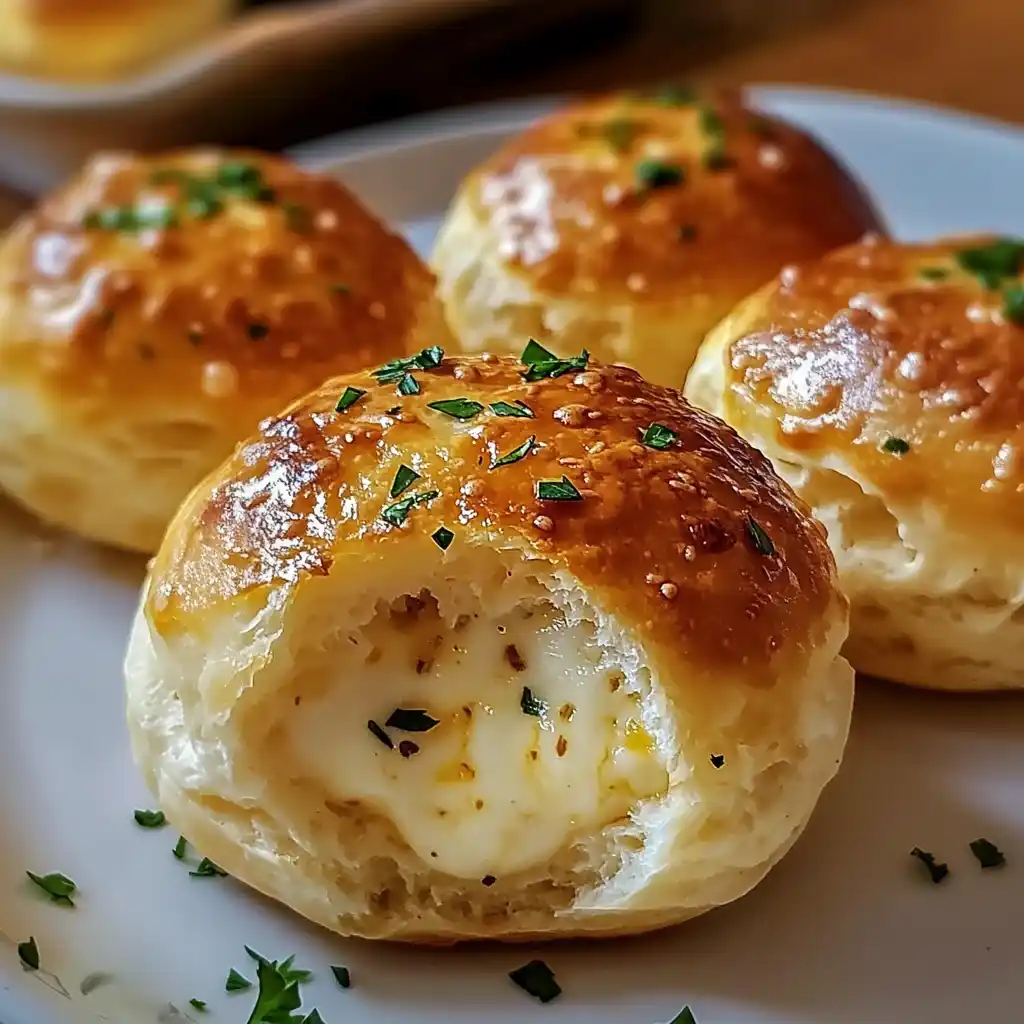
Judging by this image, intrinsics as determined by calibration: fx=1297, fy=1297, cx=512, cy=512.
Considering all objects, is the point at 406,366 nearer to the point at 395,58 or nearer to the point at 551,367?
the point at 551,367

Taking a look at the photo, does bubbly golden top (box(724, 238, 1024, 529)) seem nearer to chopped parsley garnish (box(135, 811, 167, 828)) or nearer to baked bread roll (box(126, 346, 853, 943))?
baked bread roll (box(126, 346, 853, 943))

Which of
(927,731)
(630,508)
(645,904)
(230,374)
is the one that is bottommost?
(927,731)

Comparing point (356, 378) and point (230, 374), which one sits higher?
point (356, 378)

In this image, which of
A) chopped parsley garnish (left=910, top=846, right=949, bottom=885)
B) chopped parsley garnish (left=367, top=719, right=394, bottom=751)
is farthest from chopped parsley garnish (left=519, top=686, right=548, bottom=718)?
chopped parsley garnish (left=910, top=846, right=949, bottom=885)

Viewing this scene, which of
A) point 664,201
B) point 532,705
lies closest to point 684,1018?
point 532,705

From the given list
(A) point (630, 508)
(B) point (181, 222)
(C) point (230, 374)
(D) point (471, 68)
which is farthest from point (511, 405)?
(D) point (471, 68)

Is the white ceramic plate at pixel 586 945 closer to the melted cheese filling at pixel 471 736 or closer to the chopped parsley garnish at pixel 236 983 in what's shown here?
the chopped parsley garnish at pixel 236 983

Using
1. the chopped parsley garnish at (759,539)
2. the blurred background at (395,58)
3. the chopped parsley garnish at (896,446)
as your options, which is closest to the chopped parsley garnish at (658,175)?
the chopped parsley garnish at (896,446)

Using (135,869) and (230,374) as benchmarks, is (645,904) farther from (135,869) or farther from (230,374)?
(230,374)
